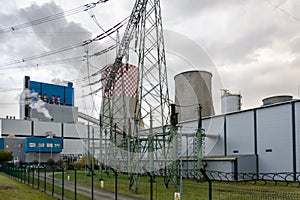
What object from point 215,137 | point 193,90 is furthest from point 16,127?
point 215,137

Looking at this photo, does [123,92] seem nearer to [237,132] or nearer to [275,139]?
[237,132]

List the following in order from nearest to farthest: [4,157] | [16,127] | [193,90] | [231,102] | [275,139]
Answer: [275,139] < [193,90] < [231,102] < [4,157] < [16,127]

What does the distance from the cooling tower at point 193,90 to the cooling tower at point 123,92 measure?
6320mm

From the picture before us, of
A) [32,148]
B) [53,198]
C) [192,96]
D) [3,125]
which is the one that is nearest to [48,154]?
[32,148]

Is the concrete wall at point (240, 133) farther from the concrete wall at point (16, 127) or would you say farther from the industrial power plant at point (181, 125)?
the concrete wall at point (16, 127)

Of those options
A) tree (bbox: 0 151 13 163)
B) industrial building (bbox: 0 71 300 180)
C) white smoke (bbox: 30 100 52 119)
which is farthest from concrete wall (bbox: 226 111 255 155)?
white smoke (bbox: 30 100 52 119)

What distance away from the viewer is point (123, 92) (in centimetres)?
3086

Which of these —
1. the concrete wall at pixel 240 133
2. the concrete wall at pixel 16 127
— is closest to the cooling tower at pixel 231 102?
the concrete wall at pixel 240 133

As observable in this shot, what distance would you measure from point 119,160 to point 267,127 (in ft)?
71.7

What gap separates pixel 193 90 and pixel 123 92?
9.70 m

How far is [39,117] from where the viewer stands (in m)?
91.6

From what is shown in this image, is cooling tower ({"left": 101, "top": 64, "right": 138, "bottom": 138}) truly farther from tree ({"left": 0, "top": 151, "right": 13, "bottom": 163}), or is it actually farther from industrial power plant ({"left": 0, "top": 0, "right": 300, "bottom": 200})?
tree ({"left": 0, "top": 151, "right": 13, "bottom": 163})

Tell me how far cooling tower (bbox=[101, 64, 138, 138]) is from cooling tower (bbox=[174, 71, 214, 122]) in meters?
6.32

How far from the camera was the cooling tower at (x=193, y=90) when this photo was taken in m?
37.2
